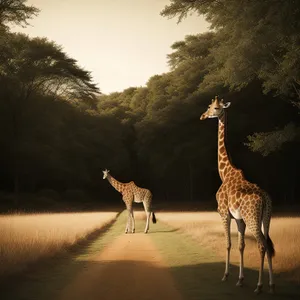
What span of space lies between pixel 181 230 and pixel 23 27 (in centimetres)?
1265

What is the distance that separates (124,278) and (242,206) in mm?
2943

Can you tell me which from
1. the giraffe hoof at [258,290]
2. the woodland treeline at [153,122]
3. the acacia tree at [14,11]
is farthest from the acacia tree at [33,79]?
the giraffe hoof at [258,290]

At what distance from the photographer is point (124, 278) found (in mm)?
9664

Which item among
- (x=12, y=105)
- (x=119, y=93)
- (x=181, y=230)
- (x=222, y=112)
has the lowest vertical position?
(x=181, y=230)

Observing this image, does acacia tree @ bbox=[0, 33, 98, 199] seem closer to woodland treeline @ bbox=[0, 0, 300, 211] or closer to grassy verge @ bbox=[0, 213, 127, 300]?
woodland treeline @ bbox=[0, 0, 300, 211]

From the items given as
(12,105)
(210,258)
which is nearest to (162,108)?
(12,105)

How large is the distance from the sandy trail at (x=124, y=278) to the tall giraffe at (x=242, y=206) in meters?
1.60

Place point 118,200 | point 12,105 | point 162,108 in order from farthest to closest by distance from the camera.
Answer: point 118,200
point 162,108
point 12,105

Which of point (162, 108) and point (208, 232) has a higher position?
point (162, 108)

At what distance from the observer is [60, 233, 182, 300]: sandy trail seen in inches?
323

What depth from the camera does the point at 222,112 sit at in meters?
11.1

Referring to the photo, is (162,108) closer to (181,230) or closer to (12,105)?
(12,105)

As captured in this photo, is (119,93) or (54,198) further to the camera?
(119,93)

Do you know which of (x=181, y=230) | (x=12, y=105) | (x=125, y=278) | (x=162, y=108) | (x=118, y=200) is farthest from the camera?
(x=118, y=200)
